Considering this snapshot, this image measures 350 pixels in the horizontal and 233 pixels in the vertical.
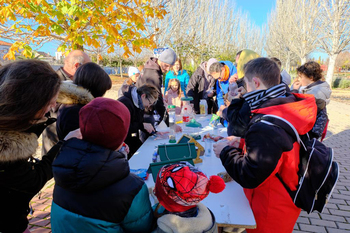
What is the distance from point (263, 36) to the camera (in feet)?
130

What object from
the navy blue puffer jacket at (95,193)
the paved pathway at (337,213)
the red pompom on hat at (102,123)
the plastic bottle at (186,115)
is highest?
the red pompom on hat at (102,123)

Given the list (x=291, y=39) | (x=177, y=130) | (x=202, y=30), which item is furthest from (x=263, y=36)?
(x=177, y=130)

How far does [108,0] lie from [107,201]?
2840 mm

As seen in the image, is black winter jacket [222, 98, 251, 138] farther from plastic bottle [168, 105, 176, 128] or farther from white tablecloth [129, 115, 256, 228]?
plastic bottle [168, 105, 176, 128]

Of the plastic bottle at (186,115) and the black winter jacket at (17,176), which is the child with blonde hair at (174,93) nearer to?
the plastic bottle at (186,115)

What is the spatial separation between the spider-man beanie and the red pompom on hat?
330mm

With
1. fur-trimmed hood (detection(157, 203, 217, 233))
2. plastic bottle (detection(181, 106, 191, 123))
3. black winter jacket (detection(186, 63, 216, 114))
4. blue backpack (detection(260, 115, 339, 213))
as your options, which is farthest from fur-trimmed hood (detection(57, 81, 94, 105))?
black winter jacket (detection(186, 63, 216, 114))

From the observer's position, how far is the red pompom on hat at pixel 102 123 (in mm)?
1069

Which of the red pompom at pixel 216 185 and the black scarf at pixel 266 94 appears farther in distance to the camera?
the black scarf at pixel 266 94

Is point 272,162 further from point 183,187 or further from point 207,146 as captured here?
point 207,146

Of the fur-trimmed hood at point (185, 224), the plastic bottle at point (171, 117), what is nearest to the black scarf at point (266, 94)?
the fur-trimmed hood at point (185, 224)

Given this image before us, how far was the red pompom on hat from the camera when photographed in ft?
3.51

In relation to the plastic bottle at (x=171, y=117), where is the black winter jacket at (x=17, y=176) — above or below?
above

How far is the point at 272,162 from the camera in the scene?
124 cm
